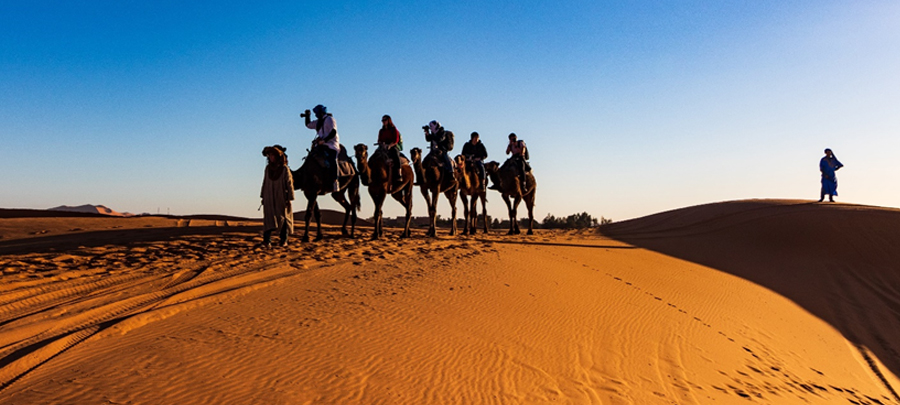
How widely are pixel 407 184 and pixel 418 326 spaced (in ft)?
34.7

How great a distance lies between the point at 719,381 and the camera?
569cm

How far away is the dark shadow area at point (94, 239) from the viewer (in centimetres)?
1193

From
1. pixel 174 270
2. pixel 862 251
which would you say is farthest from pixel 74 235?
pixel 862 251

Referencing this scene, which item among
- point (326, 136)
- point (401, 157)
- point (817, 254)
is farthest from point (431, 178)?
point (817, 254)

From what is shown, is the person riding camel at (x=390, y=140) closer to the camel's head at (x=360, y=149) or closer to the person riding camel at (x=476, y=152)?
the camel's head at (x=360, y=149)

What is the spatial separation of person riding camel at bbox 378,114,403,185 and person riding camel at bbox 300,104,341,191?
5.34 feet

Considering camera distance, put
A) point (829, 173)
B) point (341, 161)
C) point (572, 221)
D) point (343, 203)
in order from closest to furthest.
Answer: point (341, 161) < point (343, 203) < point (829, 173) < point (572, 221)

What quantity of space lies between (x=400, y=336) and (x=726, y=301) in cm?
717

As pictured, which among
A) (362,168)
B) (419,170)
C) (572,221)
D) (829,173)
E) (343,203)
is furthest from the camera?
(572,221)

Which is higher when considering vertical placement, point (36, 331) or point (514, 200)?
point (514, 200)

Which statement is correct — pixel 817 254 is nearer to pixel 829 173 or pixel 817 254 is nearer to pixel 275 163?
pixel 829 173

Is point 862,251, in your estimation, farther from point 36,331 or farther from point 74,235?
point 74,235

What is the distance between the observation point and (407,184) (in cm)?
1647

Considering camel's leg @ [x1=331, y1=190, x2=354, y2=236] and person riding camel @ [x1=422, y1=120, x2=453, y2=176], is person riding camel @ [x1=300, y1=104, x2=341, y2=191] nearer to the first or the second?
camel's leg @ [x1=331, y1=190, x2=354, y2=236]
